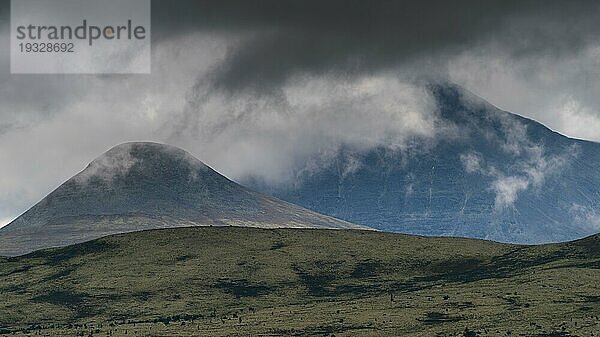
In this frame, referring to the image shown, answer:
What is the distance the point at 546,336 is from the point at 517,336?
615 centimetres

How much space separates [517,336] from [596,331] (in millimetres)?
16846

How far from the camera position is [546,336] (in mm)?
197375

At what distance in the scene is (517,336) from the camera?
199000 millimetres

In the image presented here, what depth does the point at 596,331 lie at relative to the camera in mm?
196875

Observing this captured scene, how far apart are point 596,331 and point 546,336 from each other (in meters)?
→ 10.8
